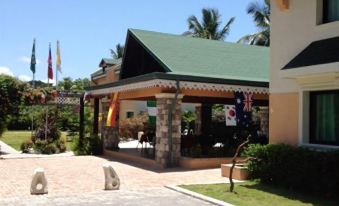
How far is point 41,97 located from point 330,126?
47.7 feet

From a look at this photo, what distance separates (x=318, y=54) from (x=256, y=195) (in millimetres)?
3570

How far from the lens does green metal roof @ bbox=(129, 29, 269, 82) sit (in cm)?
1700

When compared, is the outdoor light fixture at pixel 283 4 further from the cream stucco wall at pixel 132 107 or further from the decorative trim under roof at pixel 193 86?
the cream stucco wall at pixel 132 107

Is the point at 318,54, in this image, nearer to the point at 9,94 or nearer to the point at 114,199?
the point at 114,199

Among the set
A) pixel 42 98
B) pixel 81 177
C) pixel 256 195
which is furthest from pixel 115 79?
pixel 256 195

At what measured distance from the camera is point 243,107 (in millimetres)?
16469

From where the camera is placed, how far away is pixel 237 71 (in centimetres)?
1802

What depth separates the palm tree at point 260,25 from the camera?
143 ft

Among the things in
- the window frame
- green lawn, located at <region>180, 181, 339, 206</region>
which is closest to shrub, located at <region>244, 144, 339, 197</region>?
green lawn, located at <region>180, 181, 339, 206</region>

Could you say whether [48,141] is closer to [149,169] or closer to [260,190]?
[149,169]

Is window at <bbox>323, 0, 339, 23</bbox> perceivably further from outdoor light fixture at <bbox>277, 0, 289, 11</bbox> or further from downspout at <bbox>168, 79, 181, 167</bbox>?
downspout at <bbox>168, 79, 181, 167</bbox>

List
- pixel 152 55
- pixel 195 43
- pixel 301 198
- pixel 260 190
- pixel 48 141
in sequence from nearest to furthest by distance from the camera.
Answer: pixel 301 198
pixel 260 190
pixel 152 55
pixel 195 43
pixel 48 141

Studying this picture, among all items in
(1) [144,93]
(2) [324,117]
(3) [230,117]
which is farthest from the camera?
(1) [144,93]

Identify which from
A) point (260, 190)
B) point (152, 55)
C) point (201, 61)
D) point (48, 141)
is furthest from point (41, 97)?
point (260, 190)
